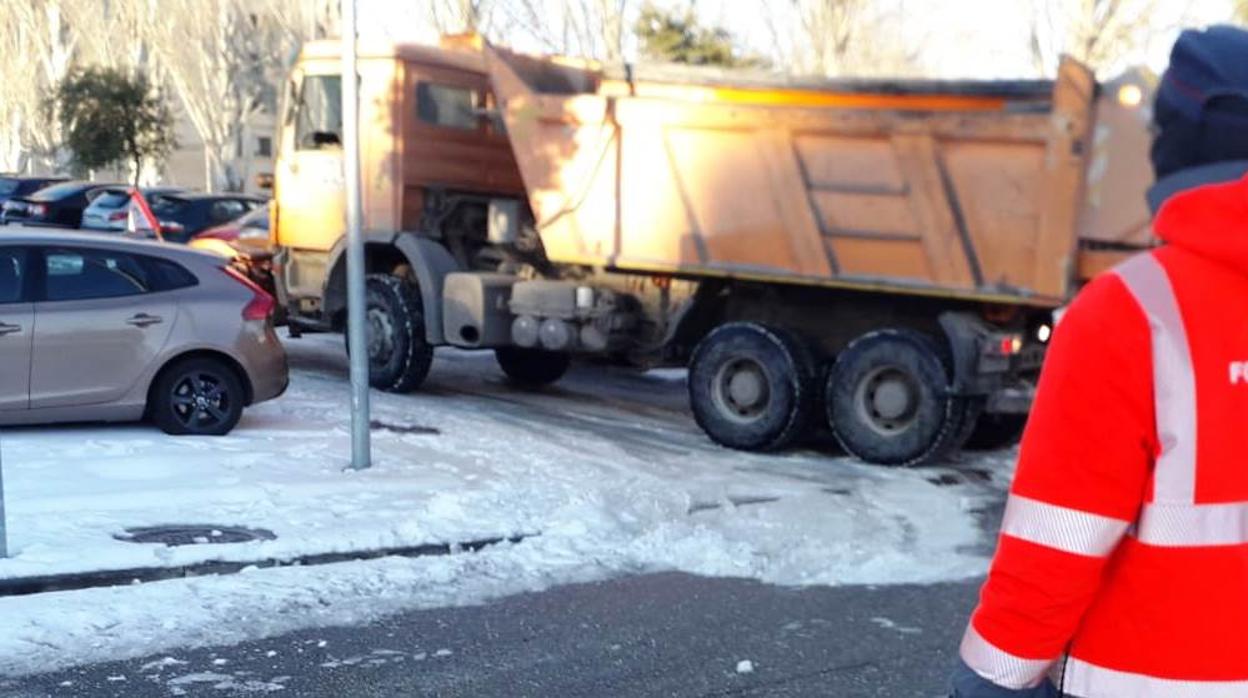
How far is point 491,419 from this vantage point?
11977 mm

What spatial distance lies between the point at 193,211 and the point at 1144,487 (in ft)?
68.6

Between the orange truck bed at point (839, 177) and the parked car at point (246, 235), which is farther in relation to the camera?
the parked car at point (246, 235)

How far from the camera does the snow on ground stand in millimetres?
6449

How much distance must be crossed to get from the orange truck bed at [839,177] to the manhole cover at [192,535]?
505cm

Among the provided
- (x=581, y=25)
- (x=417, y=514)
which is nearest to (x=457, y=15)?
(x=581, y=25)

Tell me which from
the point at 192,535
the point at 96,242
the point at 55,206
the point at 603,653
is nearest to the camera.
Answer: the point at 603,653

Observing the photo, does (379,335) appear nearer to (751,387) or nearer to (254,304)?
(254,304)

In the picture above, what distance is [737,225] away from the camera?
37.0 ft

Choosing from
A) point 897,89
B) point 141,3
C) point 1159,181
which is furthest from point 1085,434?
point 141,3

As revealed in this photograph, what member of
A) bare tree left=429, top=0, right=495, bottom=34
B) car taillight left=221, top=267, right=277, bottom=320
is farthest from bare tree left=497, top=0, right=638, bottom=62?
car taillight left=221, top=267, right=277, bottom=320

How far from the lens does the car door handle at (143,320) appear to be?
977cm

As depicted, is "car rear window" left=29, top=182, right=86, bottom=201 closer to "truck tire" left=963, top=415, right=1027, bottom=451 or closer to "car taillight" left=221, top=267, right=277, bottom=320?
"car taillight" left=221, top=267, right=277, bottom=320

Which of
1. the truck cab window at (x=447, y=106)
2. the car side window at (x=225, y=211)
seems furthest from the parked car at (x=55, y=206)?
the truck cab window at (x=447, y=106)

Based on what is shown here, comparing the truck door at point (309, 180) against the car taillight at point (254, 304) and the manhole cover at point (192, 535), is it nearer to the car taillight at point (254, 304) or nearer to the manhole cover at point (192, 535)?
the car taillight at point (254, 304)
